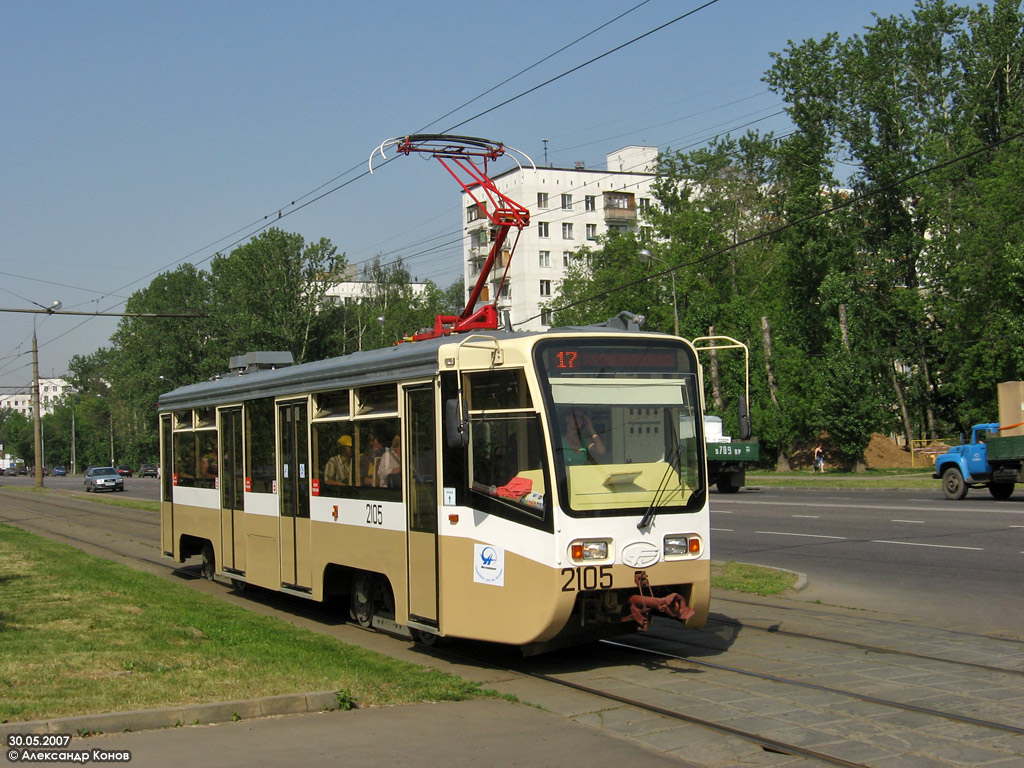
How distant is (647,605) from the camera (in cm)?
869

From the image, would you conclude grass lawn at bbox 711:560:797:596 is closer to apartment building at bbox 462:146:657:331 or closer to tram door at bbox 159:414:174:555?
tram door at bbox 159:414:174:555

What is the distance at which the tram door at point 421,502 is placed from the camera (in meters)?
9.51

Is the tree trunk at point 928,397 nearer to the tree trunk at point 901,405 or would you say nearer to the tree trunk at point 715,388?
the tree trunk at point 901,405

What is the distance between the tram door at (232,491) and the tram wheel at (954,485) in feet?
67.3

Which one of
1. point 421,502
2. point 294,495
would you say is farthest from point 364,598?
point 421,502

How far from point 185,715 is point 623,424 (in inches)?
159

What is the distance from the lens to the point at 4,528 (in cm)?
2780

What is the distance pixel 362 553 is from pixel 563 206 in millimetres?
78265

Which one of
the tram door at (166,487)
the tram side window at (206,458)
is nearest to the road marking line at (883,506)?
the tram door at (166,487)

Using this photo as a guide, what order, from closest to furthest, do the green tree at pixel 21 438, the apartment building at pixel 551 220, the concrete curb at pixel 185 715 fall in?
the concrete curb at pixel 185 715
the apartment building at pixel 551 220
the green tree at pixel 21 438

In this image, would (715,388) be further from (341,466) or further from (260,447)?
(341,466)

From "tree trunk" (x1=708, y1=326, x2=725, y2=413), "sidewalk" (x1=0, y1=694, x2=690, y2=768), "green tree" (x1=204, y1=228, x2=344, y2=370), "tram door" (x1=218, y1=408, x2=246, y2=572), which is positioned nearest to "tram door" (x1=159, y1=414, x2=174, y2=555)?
"tram door" (x1=218, y1=408, x2=246, y2=572)

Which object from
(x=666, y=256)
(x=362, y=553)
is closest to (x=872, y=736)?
(x=362, y=553)

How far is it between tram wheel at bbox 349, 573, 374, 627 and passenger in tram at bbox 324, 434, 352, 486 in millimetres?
1035
